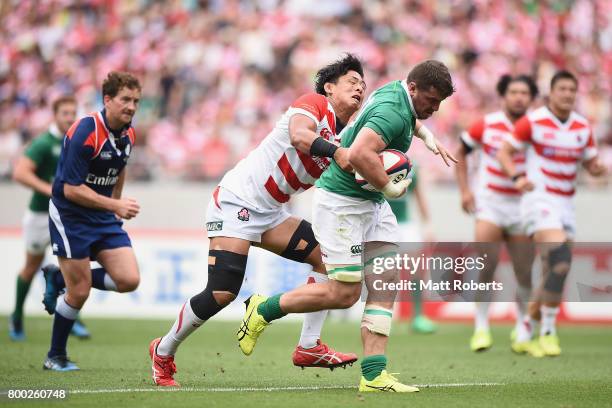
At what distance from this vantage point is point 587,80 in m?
19.5

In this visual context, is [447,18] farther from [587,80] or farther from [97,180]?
[97,180]

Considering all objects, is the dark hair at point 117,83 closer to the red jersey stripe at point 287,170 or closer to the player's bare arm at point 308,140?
the red jersey stripe at point 287,170

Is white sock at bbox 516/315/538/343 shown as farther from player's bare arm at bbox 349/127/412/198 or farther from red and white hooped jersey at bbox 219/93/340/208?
player's bare arm at bbox 349/127/412/198

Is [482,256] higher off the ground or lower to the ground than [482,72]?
lower

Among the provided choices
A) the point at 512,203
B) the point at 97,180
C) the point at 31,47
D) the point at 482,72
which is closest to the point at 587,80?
the point at 482,72

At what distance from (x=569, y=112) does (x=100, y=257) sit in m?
5.08

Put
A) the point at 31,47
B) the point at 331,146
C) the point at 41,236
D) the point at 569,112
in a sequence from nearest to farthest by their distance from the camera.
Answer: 1. the point at 331,146
2. the point at 569,112
3. the point at 41,236
4. the point at 31,47

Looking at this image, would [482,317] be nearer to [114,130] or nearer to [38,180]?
[114,130]

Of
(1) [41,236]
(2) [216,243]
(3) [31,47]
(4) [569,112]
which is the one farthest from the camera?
(3) [31,47]

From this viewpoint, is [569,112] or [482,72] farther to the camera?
[482,72]

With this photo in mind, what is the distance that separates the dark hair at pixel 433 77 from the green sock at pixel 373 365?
1.79m

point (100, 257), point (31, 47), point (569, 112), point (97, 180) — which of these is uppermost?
point (31, 47)

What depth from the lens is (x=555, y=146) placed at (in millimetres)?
10383

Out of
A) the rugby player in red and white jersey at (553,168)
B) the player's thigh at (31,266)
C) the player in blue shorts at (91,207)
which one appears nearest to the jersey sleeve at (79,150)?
the player in blue shorts at (91,207)
